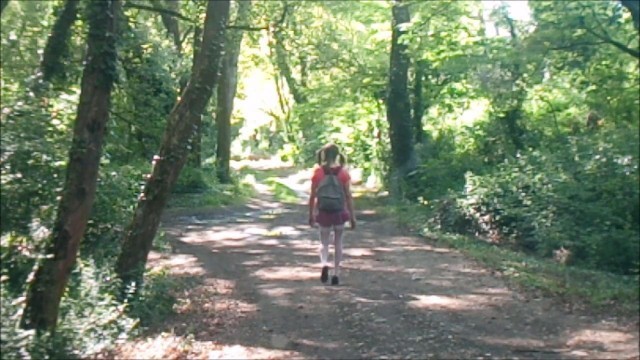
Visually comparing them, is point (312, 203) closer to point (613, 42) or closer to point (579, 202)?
point (579, 202)

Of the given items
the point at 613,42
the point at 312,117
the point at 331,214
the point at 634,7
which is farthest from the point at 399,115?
the point at 331,214

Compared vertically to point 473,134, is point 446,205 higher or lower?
lower

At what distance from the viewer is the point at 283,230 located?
21.3m

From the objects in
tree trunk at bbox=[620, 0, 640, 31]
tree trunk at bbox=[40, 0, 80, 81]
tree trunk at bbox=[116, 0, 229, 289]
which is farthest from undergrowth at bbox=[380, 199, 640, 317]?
tree trunk at bbox=[40, 0, 80, 81]

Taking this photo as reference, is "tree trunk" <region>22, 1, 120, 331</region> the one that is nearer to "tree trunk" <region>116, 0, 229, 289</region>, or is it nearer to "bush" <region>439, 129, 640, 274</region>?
"tree trunk" <region>116, 0, 229, 289</region>

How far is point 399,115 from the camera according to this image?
27.9m

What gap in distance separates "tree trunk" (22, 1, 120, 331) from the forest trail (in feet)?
3.27

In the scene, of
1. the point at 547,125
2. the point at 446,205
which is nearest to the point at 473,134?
the point at 547,125

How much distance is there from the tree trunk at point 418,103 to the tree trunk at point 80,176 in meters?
21.3

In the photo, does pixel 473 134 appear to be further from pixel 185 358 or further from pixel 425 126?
pixel 185 358

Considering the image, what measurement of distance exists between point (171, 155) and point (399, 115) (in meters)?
17.5

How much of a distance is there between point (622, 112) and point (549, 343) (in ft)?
37.3

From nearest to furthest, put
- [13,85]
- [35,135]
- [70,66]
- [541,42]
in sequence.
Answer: [35,135]
[13,85]
[70,66]
[541,42]

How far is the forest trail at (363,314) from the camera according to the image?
8.54m
